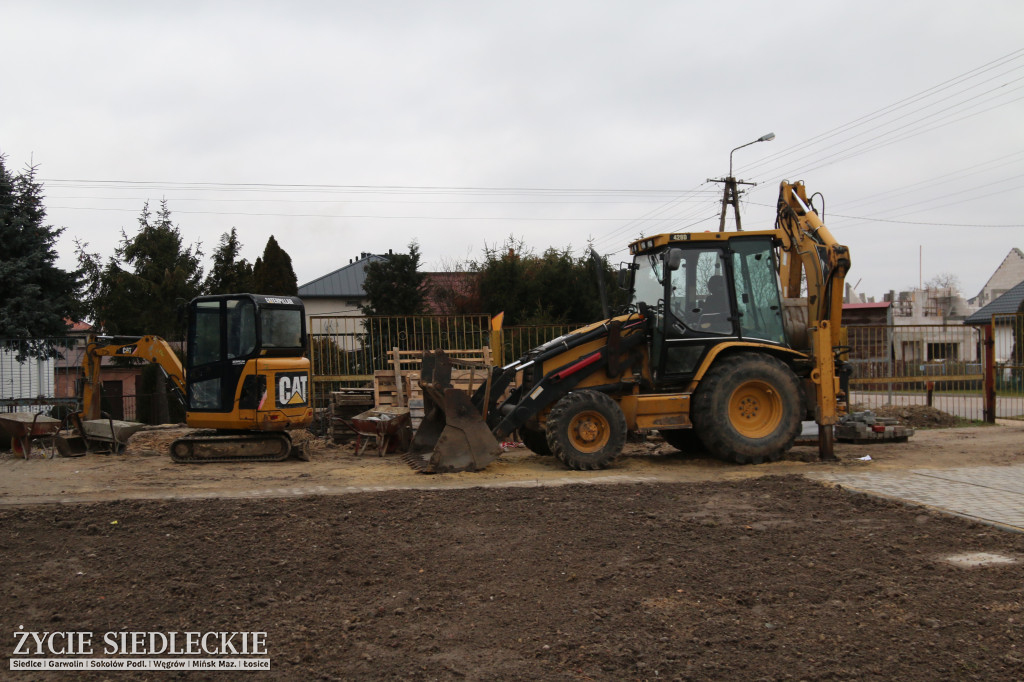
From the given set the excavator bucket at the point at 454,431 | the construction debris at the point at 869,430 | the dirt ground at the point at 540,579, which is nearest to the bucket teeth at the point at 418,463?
the excavator bucket at the point at 454,431

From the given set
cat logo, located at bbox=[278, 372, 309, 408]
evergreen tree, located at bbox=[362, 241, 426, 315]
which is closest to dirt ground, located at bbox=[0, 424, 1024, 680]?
cat logo, located at bbox=[278, 372, 309, 408]

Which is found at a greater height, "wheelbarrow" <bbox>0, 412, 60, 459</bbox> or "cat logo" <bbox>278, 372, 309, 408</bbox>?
"cat logo" <bbox>278, 372, 309, 408</bbox>

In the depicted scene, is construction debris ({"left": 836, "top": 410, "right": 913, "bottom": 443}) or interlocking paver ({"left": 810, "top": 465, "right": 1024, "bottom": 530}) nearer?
interlocking paver ({"left": 810, "top": 465, "right": 1024, "bottom": 530})

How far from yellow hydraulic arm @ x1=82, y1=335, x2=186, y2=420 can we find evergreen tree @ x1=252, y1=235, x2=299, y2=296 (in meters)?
22.6

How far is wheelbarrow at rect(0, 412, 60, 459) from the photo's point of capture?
1302 cm

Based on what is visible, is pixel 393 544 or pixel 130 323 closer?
pixel 393 544

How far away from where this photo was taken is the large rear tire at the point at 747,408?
1054 cm

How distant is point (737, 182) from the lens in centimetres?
3111

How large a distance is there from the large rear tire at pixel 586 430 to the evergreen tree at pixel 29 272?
15.6 meters

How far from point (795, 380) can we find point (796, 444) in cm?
244

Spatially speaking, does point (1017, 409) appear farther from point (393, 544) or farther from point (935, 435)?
point (393, 544)

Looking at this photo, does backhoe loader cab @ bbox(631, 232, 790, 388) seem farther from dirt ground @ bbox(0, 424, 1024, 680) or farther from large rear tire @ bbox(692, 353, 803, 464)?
dirt ground @ bbox(0, 424, 1024, 680)

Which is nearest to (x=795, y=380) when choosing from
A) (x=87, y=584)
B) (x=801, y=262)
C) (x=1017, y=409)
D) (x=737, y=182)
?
(x=801, y=262)

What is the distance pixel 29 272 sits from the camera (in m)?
20.6
